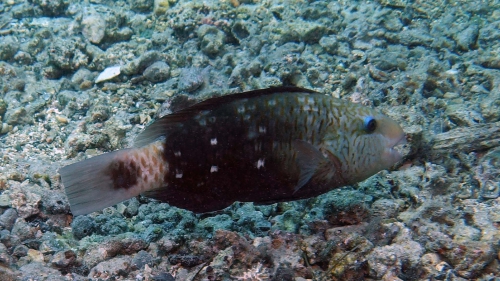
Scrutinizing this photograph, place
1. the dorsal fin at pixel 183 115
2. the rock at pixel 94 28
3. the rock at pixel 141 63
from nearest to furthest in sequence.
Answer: the dorsal fin at pixel 183 115 < the rock at pixel 141 63 < the rock at pixel 94 28

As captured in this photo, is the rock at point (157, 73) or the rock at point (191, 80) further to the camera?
the rock at point (157, 73)

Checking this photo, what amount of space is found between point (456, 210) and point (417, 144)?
0.95m

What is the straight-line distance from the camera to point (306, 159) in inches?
104

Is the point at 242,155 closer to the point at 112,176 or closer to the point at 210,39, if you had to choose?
the point at 112,176

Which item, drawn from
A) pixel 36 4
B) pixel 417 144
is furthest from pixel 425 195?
pixel 36 4

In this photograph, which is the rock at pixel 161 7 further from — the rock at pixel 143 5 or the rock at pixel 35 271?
the rock at pixel 35 271

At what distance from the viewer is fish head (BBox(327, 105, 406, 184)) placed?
8.89 feet

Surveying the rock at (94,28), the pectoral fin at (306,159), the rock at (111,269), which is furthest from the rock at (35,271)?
the rock at (94,28)

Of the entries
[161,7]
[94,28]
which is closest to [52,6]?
[94,28]

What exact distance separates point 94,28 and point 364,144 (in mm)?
5380

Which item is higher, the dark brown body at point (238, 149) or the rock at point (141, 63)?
the rock at point (141, 63)

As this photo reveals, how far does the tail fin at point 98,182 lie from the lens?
8.41 feet

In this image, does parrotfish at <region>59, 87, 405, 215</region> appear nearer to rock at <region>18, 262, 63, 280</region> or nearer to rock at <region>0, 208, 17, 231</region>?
rock at <region>18, 262, 63, 280</region>

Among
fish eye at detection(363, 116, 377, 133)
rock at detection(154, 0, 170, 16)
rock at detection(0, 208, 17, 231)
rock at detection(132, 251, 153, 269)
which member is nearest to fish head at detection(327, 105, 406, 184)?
fish eye at detection(363, 116, 377, 133)
